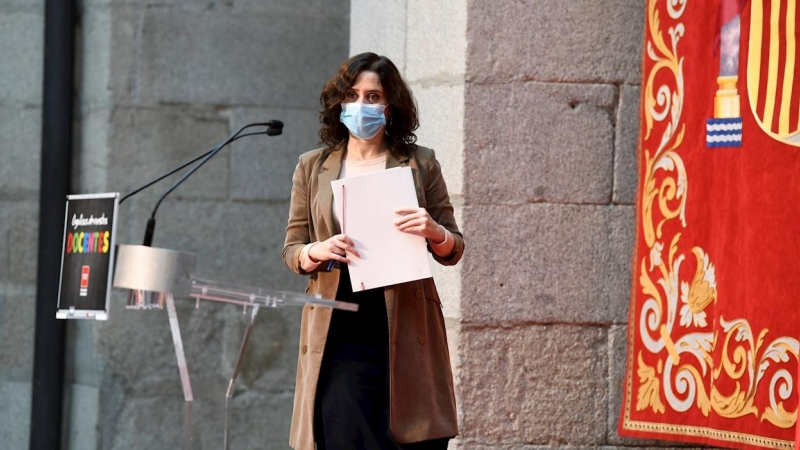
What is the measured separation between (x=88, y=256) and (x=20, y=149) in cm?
311

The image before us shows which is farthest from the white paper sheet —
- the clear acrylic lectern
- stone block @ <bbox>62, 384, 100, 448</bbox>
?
stone block @ <bbox>62, 384, 100, 448</bbox>

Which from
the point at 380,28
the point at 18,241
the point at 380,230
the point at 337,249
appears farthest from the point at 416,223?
the point at 18,241

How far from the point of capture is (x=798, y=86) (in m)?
4.10

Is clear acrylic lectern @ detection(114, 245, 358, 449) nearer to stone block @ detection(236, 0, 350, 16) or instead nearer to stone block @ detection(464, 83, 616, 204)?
stone block @ detection(464, 83, 616, 204)

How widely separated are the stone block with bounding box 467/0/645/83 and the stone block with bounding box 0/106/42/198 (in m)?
2.20

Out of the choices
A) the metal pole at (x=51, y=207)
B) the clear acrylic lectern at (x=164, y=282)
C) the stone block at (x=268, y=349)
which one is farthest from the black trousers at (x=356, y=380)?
the metal pole at (x=51, y=207)

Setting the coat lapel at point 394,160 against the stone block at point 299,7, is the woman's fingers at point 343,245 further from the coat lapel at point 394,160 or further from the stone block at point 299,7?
the stone block at point 299,7

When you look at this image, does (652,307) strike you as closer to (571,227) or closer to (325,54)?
(571,227)

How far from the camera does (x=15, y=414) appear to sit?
593 cm

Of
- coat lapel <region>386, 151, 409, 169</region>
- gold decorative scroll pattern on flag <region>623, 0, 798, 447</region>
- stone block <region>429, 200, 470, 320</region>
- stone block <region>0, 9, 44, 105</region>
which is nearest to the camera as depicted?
coat lapel <region>386, 151, 409, 169</region>

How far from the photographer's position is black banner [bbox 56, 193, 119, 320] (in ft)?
9.66

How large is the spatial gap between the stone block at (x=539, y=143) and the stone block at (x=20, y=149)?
218cm

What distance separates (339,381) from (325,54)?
276cm

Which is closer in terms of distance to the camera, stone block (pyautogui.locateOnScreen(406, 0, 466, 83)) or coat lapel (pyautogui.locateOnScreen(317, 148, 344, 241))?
coat lapel (pyautogui.locateOnScreen(317, 148, 344, 241))
